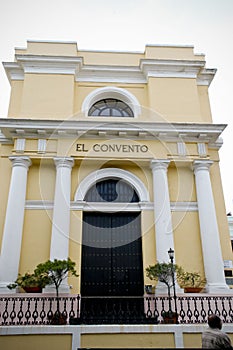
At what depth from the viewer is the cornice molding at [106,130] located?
13.0m

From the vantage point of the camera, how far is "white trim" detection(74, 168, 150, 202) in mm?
13125

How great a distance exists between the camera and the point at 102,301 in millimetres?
11898

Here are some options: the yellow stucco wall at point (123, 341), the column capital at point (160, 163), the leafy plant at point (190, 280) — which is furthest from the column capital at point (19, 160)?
the leafy plant at point (190, 280)

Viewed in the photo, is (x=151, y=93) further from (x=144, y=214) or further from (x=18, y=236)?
(x=18, y=236)

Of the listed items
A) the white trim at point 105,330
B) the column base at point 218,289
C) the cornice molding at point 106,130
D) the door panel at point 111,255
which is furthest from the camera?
the cornice molding at point 106,130

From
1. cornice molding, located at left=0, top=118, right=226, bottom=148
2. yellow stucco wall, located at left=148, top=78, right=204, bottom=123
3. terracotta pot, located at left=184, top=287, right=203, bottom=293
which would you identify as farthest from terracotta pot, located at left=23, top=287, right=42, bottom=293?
yellow stucco wall, located at left=148, top=78, right=204, bottom=123

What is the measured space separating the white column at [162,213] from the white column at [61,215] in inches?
132

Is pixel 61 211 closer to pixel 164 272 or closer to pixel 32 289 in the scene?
pixel 32 289

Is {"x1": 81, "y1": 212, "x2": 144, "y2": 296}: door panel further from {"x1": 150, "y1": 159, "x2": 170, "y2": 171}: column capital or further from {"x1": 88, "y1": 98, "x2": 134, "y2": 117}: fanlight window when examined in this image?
{"x1": 88, "y1": 98, "x2": 134, "y2": 117}: fanlight window

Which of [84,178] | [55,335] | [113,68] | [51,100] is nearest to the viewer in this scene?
[55,335]

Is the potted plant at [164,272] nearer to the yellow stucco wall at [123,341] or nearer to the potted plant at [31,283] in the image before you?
the yellow stucco wall at [123,341]

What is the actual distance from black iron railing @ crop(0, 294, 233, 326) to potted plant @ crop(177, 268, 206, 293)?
0.67m

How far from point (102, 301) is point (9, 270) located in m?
3.54

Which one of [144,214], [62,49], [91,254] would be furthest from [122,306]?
[62,49]
